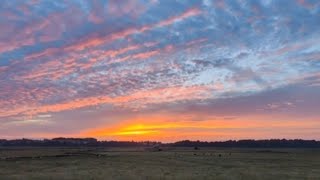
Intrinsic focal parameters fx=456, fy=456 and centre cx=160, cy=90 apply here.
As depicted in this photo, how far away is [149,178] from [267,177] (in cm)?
1260

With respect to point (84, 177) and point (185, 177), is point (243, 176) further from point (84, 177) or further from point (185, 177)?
point (84, 177)

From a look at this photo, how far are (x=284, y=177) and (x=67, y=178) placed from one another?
22.6 metres

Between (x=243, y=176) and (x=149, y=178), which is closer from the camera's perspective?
(x=149, y=178)

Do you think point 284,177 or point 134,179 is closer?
point 134,179

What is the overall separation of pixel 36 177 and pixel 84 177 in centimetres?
507

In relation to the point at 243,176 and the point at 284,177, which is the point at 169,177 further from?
the point at 284,177

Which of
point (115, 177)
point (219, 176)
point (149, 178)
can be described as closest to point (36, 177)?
point (115, 177)

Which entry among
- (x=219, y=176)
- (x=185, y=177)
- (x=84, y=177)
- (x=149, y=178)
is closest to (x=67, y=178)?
(x=84, y=177)

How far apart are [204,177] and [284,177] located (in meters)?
8.77

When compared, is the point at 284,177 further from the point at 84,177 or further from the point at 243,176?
the point at 84,177

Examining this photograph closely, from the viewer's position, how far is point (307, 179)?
46.6 metres

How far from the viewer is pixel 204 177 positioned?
1844 inches

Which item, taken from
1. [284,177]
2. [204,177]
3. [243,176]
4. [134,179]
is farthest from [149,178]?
[284,177]

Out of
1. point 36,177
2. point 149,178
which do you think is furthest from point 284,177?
point 36,177
